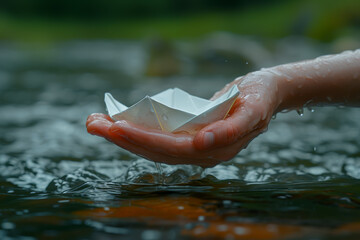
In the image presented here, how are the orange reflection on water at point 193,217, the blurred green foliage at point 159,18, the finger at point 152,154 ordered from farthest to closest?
the blurred green foliage at point 159,18, the finger at point 152,154, the orange reflection on water at point 193,217

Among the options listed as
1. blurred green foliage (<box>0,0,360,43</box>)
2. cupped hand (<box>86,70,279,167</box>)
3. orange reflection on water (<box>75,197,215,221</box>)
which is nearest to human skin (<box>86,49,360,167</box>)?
cupped hand (<box>86,70,279,167</box>)

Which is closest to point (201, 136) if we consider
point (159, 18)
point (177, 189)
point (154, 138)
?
point (154, 138)

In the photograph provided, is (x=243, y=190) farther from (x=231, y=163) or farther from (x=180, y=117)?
(x=231, y=163)

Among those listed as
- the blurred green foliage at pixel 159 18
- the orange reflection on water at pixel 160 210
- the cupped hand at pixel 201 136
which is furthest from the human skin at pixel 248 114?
the blurred green foliage at pixel 159 18

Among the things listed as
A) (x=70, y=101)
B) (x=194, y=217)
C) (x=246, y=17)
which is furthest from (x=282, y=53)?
(x=246, y=17)

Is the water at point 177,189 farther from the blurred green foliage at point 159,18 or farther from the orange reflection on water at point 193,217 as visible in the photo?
the blurred green foliage at point 159,18

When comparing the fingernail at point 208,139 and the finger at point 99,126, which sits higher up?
the finger at point 99,126
